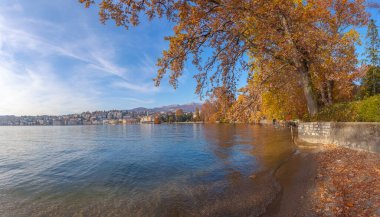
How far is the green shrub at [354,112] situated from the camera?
11155 millimetres

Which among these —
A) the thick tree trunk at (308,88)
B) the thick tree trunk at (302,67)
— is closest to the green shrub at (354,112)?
the thick tree trunk at (308,88)

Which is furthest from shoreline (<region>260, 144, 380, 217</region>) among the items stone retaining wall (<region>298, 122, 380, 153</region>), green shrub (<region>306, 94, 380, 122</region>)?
green shrub (<region>306, 94, 380, 122</region>)

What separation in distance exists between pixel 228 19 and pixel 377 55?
1578 inches

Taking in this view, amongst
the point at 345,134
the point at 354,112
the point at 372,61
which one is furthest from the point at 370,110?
the point at 372,61

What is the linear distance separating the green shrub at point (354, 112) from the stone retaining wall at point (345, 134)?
0.48m

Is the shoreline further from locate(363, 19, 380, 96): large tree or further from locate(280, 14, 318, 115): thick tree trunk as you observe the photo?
locate(363, 19, 380, 96): large tree

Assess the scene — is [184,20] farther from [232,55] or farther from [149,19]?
[232,55]

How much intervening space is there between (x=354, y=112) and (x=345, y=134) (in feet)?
4.75

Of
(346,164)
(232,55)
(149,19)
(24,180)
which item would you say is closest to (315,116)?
(346,164)

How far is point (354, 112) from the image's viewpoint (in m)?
13.0

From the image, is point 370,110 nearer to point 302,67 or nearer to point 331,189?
point 302,67

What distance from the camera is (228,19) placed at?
10195 millimetres

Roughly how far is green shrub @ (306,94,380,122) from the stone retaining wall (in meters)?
0.48

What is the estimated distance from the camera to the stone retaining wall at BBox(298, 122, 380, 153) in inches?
407
